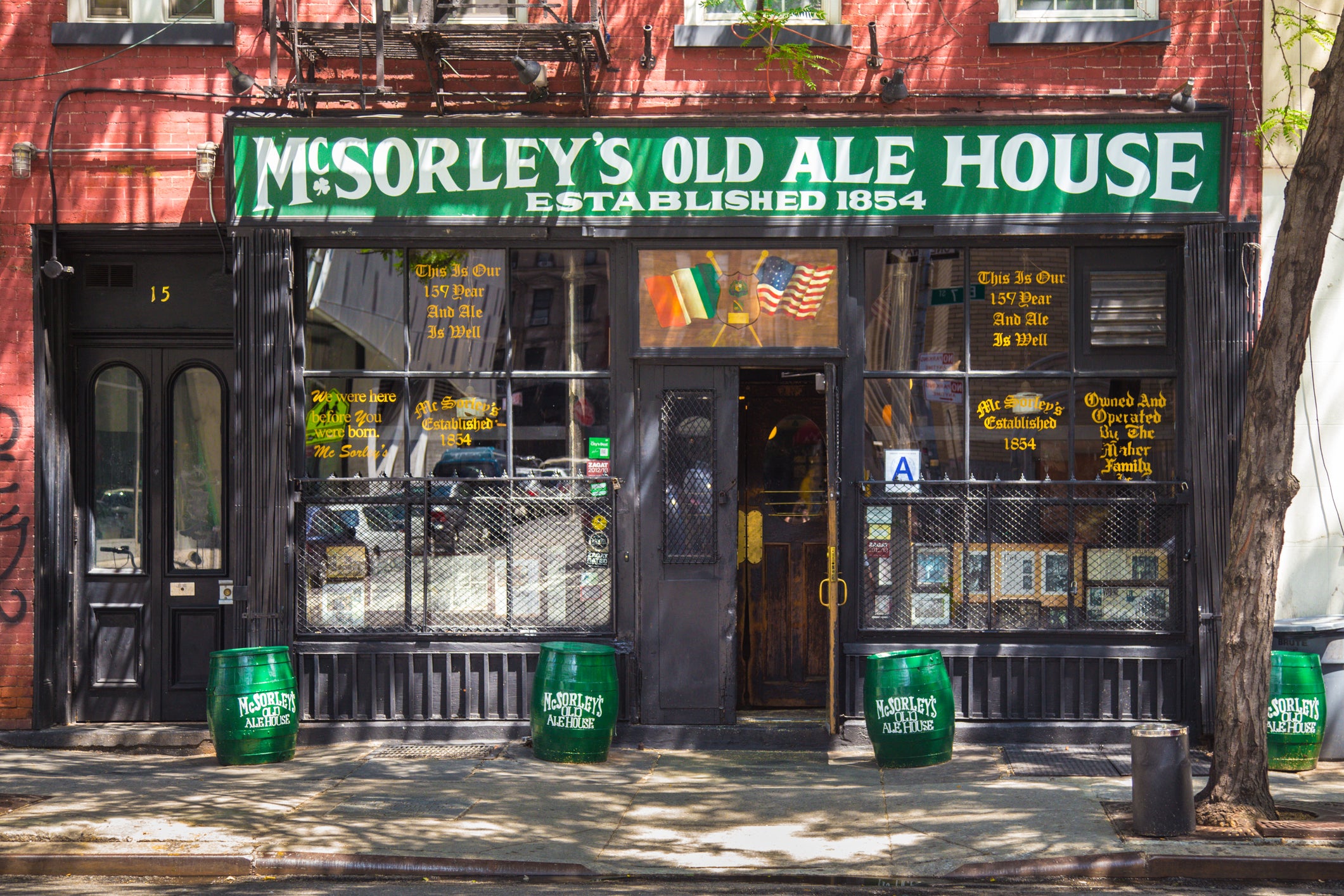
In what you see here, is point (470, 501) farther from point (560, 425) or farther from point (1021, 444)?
point (1021, 444)

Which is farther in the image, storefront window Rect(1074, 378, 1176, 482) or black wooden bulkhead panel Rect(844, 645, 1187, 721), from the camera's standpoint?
storefront window Rect(1074, 378, 1176, 482)

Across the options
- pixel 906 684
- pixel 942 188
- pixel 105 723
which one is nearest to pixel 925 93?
pixel 942 188

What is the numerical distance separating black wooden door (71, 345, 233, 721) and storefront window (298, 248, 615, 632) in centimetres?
102

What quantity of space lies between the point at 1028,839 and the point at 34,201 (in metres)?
8.01

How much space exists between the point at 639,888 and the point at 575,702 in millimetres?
2225

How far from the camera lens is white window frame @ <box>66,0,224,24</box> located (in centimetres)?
932

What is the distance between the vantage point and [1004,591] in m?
9.05

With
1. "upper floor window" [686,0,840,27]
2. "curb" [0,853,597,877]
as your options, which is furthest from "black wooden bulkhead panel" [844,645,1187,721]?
"upper floor window" [686,0,840,27]

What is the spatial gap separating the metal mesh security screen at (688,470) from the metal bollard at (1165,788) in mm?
3472

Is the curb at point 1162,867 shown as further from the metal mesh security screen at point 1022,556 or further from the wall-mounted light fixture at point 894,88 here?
the wall-mounted light fixture at point 894,88

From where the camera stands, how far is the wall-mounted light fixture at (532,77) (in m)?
8.72

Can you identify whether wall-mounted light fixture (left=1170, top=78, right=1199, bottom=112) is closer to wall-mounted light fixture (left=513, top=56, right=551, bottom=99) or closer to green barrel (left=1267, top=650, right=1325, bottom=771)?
green barrel (left=1267, top=650, right=1325, bottom=771)

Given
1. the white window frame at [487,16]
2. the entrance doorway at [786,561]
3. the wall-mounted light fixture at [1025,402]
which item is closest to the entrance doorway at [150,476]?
the white window frame at [487,16]

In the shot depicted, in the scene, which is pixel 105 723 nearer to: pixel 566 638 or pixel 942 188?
pixel 566 638
